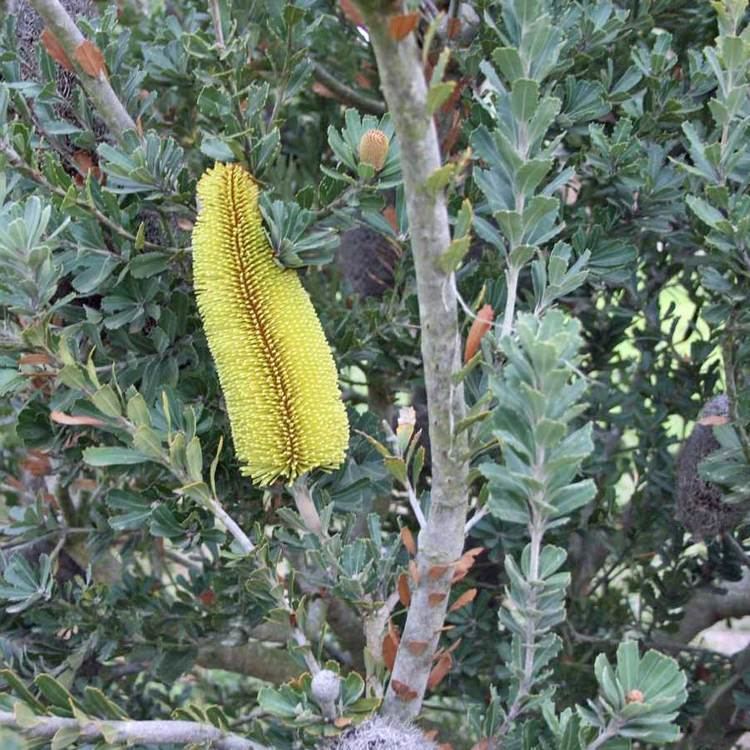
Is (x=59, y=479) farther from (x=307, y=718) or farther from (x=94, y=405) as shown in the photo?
(x=307, y=718)

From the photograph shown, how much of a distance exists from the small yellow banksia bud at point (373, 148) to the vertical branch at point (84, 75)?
0.30 metres

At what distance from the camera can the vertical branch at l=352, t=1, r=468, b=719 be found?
67cm

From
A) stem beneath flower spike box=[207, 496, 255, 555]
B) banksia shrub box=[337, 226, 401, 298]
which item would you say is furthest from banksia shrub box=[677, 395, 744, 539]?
stem beneath flower spike box=[207, 496, 255, 555]

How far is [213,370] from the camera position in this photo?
4.18 ft

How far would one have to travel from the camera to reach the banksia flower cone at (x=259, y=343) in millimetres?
988

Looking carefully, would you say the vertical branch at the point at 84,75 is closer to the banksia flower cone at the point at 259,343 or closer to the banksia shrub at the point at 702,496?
the banksia flower cone at the point at 259,343

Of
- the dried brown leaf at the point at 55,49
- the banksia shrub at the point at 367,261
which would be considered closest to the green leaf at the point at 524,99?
the dried brown leaf at the point at 55,49

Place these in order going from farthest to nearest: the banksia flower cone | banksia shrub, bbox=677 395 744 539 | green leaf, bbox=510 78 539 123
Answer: banksia shrub, bbox=677 395 744 539
the banksia flower cone
green leaf, bbox=510 78 539 123

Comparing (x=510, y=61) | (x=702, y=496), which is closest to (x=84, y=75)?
(x=510, y=61)

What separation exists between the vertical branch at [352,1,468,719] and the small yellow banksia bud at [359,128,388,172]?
0.98 ft

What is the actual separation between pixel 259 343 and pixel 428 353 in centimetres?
23

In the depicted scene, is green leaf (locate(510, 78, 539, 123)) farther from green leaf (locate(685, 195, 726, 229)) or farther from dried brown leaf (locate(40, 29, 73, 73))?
dried brown leaf (locate(40, 29, 73, 73))

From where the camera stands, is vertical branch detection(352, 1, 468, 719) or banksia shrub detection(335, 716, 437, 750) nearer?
vertical branch detection(352, 1, 468, 719)

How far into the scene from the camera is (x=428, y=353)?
81 centimetres
